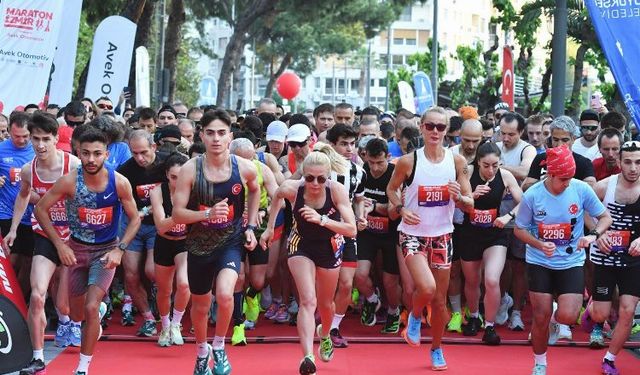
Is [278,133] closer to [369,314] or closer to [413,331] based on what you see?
[369,314]

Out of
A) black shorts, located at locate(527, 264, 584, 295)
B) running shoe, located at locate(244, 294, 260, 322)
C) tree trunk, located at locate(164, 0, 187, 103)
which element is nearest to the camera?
black shorts, located at locate(527, 264, 584, 295)

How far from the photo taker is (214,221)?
29.7 ft

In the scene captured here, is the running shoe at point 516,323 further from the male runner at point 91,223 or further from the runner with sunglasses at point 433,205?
the male runner at point 91,223

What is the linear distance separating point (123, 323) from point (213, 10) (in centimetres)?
3719

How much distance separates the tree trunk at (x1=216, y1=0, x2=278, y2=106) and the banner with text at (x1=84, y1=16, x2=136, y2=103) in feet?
69.2

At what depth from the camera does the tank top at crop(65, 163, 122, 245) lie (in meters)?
9.31

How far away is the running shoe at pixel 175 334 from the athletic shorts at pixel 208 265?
190 cm

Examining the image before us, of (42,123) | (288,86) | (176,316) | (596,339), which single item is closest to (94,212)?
(42,123)

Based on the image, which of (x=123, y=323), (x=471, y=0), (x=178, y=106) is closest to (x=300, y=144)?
(x=123, y=323)

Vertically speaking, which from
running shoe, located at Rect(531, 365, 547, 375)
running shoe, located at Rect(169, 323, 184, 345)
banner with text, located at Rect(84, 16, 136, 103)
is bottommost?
running shoe, located at Rect(169, 323, 184, 345)

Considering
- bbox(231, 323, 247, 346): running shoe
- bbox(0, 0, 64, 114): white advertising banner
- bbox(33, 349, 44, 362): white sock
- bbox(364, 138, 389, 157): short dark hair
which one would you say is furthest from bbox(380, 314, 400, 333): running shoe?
bbox(0, 0, 64, 114): white advertising banner

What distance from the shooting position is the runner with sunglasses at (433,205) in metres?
9.98

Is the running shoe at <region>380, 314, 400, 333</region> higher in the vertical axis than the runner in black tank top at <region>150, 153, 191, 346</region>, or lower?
lower

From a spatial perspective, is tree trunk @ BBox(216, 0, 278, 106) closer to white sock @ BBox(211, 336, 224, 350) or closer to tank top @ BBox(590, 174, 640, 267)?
tank top @ BBox(590, 174, 640, 267)
